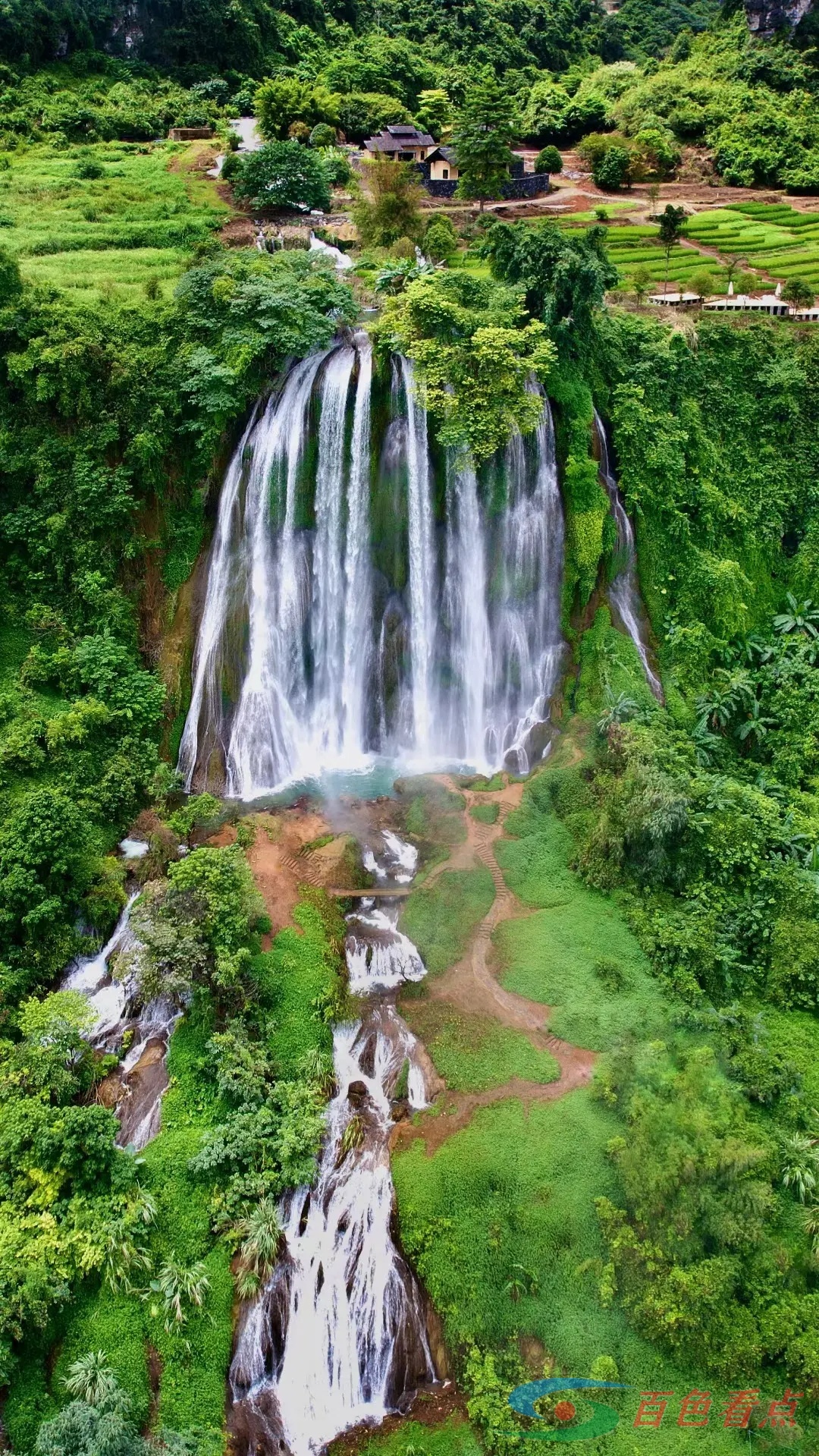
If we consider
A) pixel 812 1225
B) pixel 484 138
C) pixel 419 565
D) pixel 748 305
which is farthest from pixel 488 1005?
pixel 484 138

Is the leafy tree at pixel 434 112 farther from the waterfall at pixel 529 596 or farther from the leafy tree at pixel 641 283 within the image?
the waterfall at pixel 529 596

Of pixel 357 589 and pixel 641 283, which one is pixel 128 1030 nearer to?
pixel 357 589

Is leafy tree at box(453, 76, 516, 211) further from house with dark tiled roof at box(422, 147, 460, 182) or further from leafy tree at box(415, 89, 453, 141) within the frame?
leafy tree at box(415, 89, 453, 141)

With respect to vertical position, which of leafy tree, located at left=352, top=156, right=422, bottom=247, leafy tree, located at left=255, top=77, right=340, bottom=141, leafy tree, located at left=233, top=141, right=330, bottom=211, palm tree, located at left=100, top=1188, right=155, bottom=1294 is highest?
leafy tree, located at left=255, top=77, right=340, bottom=141

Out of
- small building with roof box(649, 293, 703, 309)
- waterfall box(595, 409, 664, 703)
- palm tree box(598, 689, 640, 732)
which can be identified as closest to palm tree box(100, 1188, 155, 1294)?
palm tree box(598, 689, 640, 732)

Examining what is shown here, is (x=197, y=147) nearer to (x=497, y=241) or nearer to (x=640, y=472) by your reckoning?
(x=497, y=241)
